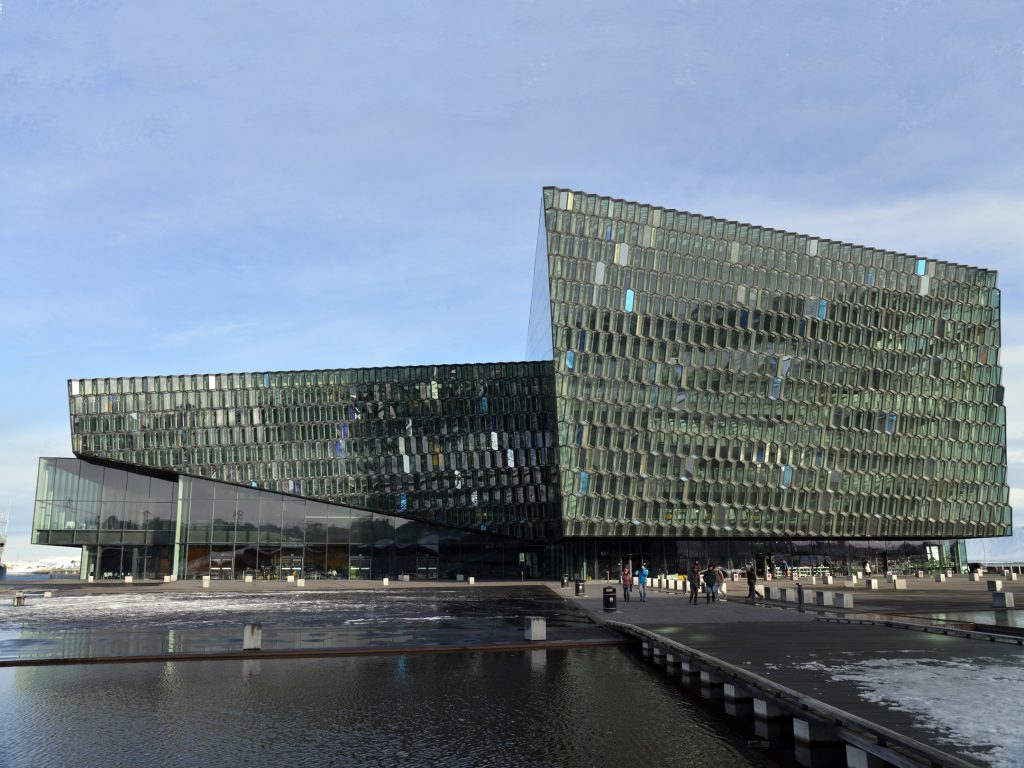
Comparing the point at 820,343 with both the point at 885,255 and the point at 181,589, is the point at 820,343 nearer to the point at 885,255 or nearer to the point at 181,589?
the point at 885,255

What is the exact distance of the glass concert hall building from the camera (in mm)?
75000

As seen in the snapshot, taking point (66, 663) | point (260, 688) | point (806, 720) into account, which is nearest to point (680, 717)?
point (806, 720)

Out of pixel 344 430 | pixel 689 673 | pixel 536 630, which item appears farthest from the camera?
pixel 344 430

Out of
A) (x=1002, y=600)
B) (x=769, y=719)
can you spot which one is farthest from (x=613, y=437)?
(x=769, y=719)

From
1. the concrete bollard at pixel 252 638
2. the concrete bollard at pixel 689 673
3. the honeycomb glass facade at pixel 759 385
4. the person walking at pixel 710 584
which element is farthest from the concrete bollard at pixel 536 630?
the honeycomb glass facade at pixel 759 385

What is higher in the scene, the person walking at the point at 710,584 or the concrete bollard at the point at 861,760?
the concrete bollard at the point at 861,760

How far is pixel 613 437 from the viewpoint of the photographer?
74250 mm

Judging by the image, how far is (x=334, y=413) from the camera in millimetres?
88250

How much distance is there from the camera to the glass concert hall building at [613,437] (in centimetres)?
7500

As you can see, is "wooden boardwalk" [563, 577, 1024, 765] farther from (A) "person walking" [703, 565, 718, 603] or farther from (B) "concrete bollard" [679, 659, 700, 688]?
(A) "person walking" [703, 565, 718, 603]

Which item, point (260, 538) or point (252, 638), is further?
point (260, 538)

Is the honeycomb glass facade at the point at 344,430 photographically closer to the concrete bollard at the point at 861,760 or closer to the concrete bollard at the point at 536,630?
the concrete bollard at the point at 536,630

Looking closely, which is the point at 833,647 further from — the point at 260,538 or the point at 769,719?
the point at 260,538

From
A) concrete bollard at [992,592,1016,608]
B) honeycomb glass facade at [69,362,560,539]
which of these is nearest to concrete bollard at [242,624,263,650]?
concrete bollard at [992,592,1016,608]
